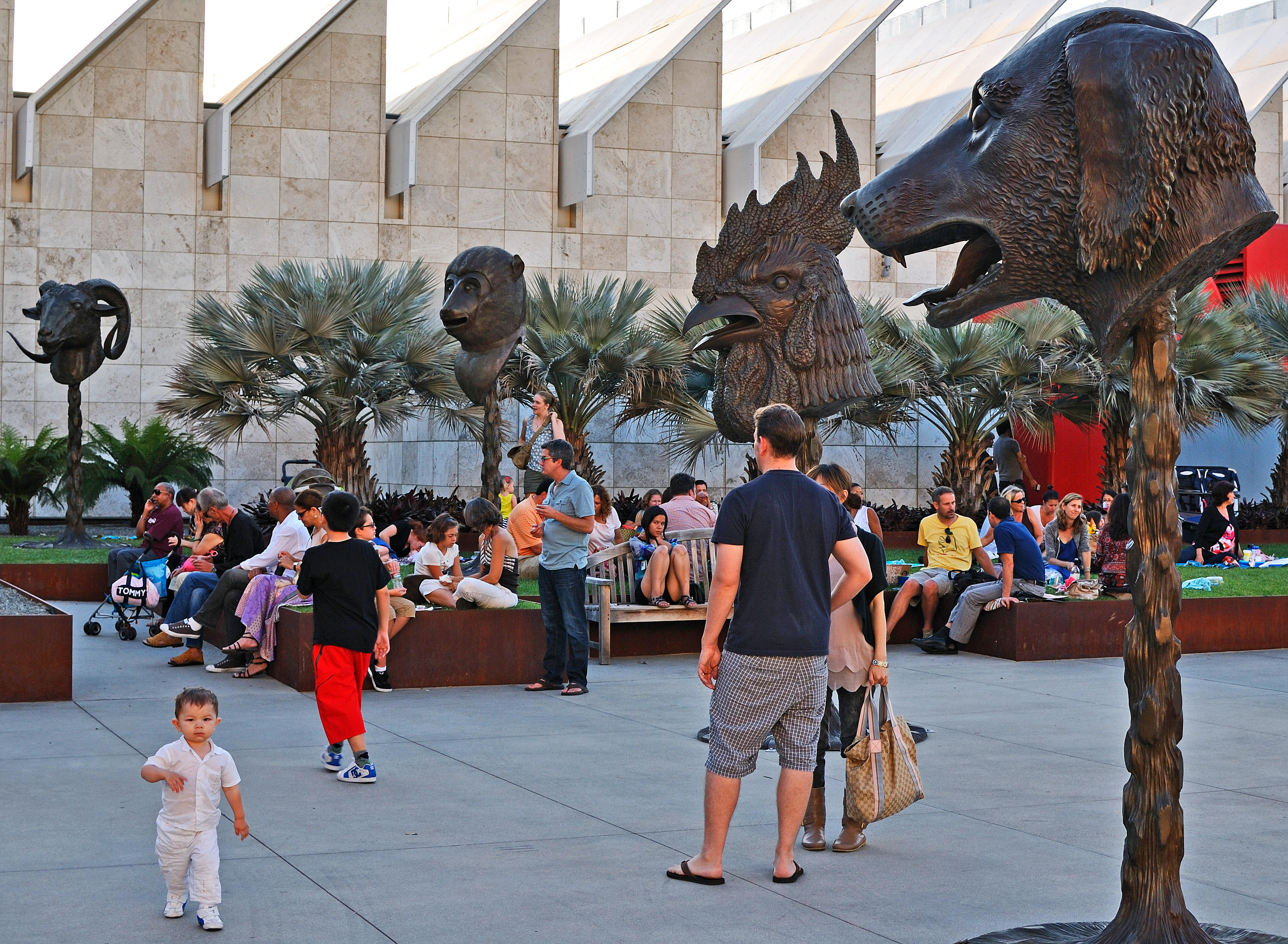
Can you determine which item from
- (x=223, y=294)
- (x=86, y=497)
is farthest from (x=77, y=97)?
(x=86, y=497)

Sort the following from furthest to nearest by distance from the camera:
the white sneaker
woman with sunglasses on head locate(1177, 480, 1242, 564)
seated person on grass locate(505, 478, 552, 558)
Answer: woman with sunglasses on head locate(1177, 480, 1242, 564), seated person on grass locate(505, 478, 552, 558), the white sneaker

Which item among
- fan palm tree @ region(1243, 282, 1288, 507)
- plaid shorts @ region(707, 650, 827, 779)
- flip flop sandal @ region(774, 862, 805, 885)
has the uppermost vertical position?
fan palm tree @ region(1243, 282, 1288, 507)

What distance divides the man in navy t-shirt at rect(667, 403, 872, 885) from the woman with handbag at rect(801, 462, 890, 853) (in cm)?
49

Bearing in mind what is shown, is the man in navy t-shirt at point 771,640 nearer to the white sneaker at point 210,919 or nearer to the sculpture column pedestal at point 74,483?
the white sneaker at point 210,919

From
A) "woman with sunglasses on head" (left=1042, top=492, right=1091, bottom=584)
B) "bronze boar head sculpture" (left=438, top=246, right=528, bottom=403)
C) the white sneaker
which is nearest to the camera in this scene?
the white sneaker

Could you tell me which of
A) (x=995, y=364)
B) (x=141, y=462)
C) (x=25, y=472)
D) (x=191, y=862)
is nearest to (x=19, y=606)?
(x=191, y=862)

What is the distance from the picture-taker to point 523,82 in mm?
26469

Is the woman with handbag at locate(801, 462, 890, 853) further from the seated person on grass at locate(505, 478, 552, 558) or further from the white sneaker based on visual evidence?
the seated person on grass at locate(505, 478, 552, 558)

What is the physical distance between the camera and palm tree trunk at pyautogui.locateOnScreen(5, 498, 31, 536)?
21.7 m

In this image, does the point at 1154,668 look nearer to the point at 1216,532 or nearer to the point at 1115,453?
the point at 1216,532

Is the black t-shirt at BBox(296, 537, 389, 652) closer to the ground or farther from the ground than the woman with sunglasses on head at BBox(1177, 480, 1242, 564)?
closer to the ground

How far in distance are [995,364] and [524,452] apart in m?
9.78

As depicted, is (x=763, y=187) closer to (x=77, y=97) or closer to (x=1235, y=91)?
(x=77, y=97)

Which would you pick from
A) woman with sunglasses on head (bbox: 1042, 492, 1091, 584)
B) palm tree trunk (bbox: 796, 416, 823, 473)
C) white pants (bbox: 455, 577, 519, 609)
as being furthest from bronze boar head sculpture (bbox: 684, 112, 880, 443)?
woman with sunglasses on head (bbox: 1042, 492, 1091, 584)
